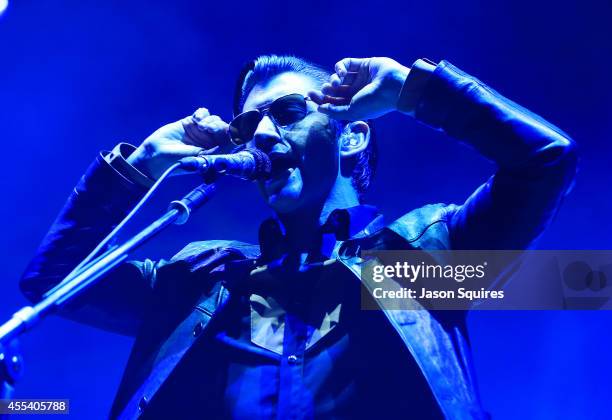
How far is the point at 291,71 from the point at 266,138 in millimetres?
417

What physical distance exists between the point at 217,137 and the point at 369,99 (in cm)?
52

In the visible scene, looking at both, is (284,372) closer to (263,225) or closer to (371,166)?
(263,225)

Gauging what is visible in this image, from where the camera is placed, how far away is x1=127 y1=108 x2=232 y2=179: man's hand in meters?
1.97

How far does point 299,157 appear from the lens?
1.88m

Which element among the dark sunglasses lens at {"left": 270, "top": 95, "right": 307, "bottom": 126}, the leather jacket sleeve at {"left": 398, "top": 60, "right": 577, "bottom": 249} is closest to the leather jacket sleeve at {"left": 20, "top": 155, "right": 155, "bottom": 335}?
the dark sunglasses lens at {"left": 270, "top": 95, "right": 307, "bottom": 126}

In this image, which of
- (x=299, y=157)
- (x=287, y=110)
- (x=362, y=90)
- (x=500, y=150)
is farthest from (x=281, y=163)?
(x=500, y=150)

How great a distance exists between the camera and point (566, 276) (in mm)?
1761

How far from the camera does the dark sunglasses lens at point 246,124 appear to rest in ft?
6.37

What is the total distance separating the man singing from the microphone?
0.17m

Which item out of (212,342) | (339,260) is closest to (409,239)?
(339,260)

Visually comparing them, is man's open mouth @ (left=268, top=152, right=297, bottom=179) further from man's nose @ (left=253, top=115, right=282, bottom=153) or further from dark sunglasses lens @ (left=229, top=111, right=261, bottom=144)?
dark sunglasses lens @ (left=229, top=111, right=261, bottom=144)

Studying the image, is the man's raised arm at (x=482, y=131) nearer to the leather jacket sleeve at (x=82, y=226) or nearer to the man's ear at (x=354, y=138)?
the man's ear at (x=354, y=138)

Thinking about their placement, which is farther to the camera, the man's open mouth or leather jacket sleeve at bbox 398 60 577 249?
the man's open mouth

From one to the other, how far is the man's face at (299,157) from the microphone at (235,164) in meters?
0.14
